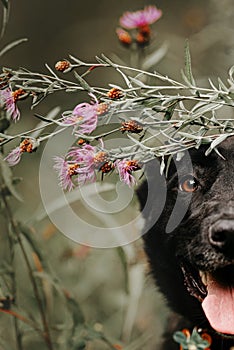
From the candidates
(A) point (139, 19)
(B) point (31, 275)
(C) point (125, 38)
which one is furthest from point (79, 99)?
(B) point (31, 275)

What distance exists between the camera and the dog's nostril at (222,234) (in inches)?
92.9

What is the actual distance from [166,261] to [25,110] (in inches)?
110

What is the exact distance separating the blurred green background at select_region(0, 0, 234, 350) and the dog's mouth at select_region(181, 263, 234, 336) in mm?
516

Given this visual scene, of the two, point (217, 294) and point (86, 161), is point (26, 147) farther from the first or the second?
point (217, 294)

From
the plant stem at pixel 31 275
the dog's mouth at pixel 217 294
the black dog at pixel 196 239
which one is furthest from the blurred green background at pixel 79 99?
the dog's mouth at pixel 217 294

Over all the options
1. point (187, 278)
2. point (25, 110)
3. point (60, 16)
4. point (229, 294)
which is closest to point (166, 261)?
point (187, 278)

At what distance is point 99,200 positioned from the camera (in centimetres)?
350

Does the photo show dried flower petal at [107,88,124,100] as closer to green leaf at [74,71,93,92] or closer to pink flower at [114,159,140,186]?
green leaf at [74,71,93,92]

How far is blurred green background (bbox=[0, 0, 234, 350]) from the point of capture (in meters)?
3.57

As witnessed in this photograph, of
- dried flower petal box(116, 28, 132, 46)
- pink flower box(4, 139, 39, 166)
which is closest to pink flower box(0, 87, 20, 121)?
pink flower box(4, 139, 39, 166)

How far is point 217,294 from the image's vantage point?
2617mm

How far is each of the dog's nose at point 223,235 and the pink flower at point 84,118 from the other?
20.1 inches

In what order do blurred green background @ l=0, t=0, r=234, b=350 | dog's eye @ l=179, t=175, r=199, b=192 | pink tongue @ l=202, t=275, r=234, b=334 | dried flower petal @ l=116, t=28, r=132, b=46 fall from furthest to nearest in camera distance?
blurred green background @ l=0, t=0, r=234, b=350, dried flower petal @ l=116, t=28, r=132, b=46, dog's eye @ l=179, t=175, r=199, b=192, pink tongue @ l=202, t=275, r=234, b=334

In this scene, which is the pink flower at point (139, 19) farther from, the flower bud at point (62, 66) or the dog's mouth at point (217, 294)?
the dog's mouth at point (217, 294)
